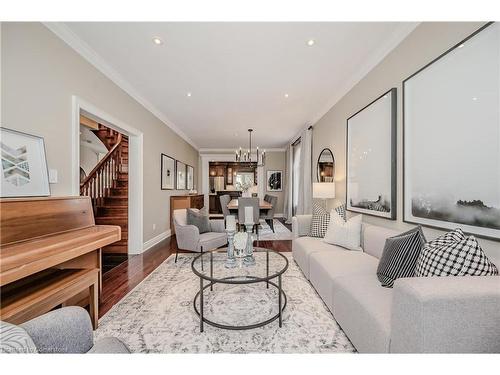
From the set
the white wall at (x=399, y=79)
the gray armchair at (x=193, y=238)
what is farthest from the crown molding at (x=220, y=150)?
the gray armchair at (x=193, y=238)

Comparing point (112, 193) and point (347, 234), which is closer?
point (347, 234)

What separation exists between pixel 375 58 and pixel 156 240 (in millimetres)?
4625

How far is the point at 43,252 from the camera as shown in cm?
129

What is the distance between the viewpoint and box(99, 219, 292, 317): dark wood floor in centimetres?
214

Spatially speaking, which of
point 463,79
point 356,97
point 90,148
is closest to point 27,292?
point 463,79

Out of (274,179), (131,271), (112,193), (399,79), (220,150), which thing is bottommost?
(131,271)

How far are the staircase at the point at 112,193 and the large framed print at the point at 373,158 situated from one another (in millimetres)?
3647

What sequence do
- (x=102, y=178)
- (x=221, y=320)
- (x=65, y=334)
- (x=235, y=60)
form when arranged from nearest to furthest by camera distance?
(x=65, y=334) < (x=221, y=320) < (x=235, y=60) < (x=102, y=178)

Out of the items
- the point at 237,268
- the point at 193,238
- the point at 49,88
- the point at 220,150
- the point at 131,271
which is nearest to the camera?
the point at 49,88

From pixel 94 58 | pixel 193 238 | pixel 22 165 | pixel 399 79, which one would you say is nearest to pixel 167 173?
pixel 193 238

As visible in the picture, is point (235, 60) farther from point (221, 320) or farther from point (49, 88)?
point (221, 320)

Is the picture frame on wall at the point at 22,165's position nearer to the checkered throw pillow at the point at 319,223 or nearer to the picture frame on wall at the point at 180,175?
the checkered throw pillow at the point at 319,223

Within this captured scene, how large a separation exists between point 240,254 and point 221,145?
5.95 metres
